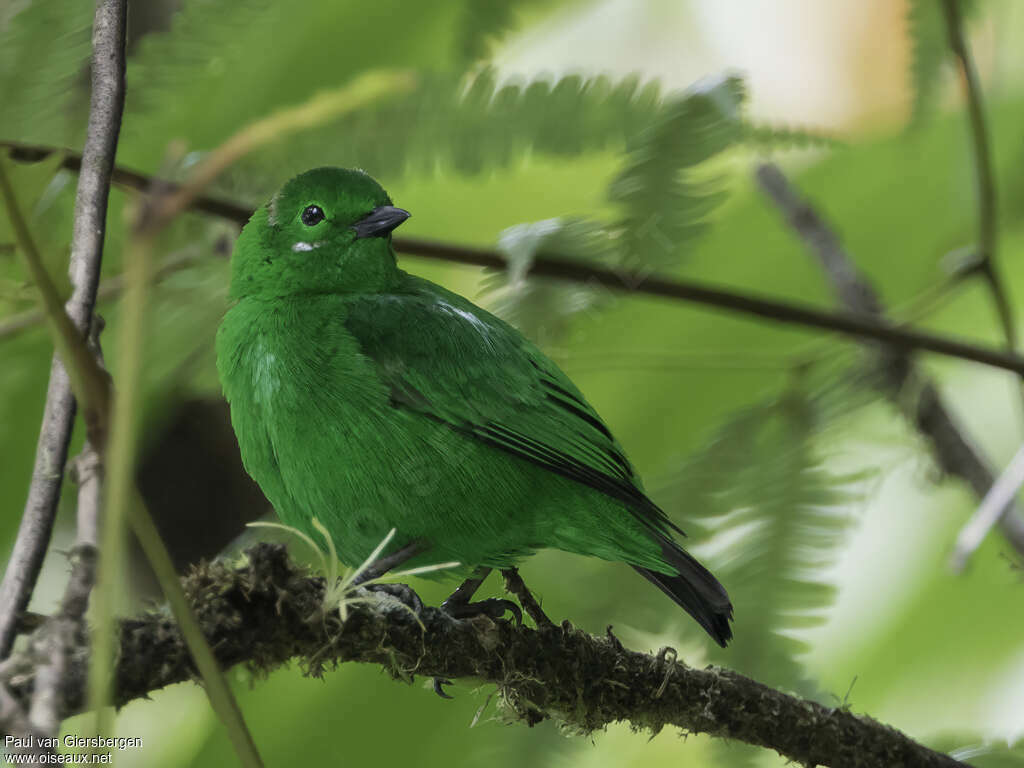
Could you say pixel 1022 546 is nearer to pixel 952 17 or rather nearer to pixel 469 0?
pixel 952 17

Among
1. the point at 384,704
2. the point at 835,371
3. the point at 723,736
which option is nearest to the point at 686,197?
the point at 835,371

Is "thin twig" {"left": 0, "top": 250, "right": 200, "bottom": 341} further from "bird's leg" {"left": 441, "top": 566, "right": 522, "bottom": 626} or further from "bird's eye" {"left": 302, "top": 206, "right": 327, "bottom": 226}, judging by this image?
"bird's leg" {"left": 441, "top": 566, "right": 522, "bottom": 626}

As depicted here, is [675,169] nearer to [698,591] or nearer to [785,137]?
[785,137]

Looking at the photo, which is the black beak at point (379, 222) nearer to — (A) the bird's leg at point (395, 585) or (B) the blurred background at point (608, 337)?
(B) the blurred background at point (608, 337)

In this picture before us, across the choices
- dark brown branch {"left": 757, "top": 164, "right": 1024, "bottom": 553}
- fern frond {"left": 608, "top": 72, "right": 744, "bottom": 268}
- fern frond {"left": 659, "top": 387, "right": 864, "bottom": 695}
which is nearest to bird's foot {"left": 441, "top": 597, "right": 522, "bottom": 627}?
fern frond {"left": 659, "top": 387, "right": 864, "bottom": 695}

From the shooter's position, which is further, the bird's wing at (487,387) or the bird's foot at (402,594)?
the bird's wing at (487,387)

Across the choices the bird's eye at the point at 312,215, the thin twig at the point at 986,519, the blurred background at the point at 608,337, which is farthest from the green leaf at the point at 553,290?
the thin twig at the point at 986,519
